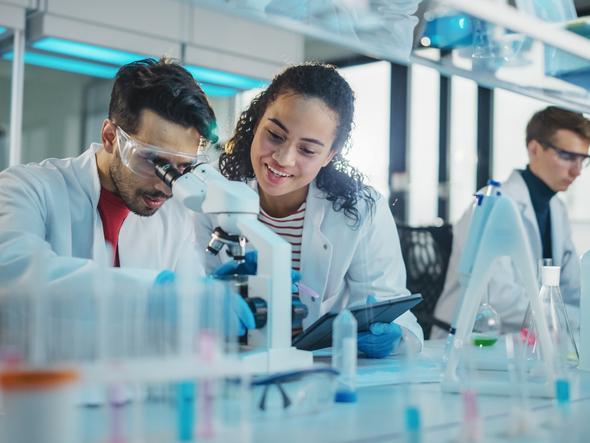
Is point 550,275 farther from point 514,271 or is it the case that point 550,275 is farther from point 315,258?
point 514,271

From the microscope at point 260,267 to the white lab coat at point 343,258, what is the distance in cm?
77

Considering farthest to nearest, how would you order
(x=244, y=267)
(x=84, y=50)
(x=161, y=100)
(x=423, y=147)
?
1. (x=423, y=147)
2. (x=84, y=50)
3. (x=161, y=100)
4. (x=244, y=267)

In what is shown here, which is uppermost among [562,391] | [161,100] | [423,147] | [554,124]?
[423,147]

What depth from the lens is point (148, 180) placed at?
198 cm

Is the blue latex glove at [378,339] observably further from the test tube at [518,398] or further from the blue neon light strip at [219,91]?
the blue neon light strip at [219,91]

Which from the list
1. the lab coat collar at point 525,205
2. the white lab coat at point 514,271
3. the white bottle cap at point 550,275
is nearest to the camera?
the white bottle cap at point 550,275

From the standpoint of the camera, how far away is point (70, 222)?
80.6 inches

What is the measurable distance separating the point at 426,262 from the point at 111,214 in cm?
158

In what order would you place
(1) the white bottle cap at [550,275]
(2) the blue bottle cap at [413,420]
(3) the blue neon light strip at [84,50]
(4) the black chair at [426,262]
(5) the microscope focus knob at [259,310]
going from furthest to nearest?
1. (3) the blue neon light strip at [84,50]
2. (4) the black chair at [426,262]
3. (1) the white bottle cap at [550,275]
4. (5) the microscope focus knob at [259,310]
5. (2) the blue bottle cap at [413,420]

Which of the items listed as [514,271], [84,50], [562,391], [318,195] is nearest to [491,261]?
[562,391]

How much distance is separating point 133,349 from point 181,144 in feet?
4.14

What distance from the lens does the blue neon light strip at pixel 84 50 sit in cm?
354

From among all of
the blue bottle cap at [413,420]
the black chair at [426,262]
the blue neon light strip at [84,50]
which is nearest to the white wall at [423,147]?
the black chair at [426,262]

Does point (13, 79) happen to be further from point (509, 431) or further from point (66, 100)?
point (509, 431)
